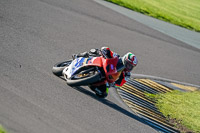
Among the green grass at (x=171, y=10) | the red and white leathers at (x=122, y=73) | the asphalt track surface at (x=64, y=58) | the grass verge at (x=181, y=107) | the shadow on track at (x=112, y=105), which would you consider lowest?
the grass verge at (x=181, y=107)

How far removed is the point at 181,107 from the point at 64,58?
3866 millimetres

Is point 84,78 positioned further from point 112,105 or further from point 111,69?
point 112,105

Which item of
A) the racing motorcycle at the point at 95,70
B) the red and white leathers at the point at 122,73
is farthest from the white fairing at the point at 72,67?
the red and white leathers at the point at 122,73

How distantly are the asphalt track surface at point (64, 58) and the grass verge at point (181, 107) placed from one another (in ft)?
4.38

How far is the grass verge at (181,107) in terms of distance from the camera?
10.2 m

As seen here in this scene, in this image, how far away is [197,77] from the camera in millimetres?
14477

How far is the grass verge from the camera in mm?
10195

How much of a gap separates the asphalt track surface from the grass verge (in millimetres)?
1335

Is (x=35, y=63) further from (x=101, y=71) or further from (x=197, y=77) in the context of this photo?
(x=197, y=77)

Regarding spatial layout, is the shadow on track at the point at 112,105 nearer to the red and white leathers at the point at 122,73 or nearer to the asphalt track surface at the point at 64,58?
the asphalt track surface at the point at 64,58

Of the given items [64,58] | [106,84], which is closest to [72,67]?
[106,84]

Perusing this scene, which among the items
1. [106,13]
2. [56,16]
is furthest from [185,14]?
[56,16]

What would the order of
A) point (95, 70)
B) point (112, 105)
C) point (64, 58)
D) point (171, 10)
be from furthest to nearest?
point (171, 10) → point (64, 58) → point (112, 105) → point (95, 70)

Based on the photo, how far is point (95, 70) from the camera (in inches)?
346
